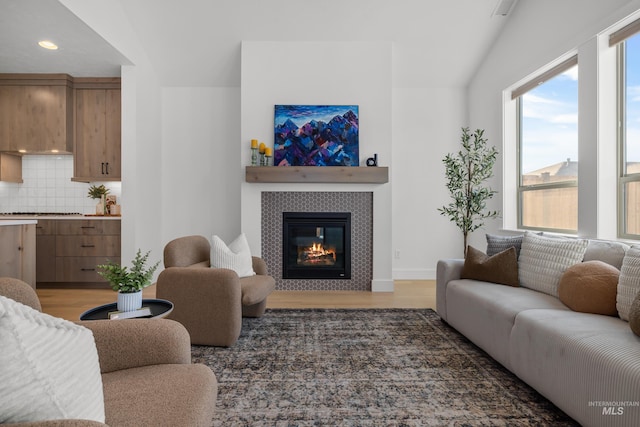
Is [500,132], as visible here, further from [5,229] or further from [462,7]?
[5,229]

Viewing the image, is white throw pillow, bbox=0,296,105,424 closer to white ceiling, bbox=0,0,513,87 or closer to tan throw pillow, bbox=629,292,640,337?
tan throw pillow, bbox=629,292,640,337

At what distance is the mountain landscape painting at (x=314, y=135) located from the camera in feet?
15.4

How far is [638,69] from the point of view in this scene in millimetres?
2982

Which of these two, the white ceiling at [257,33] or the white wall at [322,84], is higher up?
the white ceiling at [257,33]

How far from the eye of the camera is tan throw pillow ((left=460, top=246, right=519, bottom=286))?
9.57 ft

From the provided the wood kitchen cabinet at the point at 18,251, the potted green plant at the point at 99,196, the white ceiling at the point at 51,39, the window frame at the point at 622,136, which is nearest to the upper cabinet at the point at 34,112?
the white ceiling at the point at 51,39

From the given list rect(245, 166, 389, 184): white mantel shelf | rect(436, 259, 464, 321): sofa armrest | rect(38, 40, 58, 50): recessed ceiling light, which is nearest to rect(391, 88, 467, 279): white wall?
rect(245, 166, 389, 184): white mantel shelf

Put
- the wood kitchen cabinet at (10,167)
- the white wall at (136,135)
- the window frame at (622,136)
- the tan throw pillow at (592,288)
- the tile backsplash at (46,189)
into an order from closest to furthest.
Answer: the tan throw pillow at (592,288) → the window frame at (622,136) → the white wall at (136,135) → the wood kitchen cabinet at (10,167) → the tile backsplash at (46,189)

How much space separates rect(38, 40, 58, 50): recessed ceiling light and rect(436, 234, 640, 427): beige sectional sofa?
4778 millimetres

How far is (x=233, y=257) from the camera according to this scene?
3330mm

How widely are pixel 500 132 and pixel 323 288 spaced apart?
9.72 feet

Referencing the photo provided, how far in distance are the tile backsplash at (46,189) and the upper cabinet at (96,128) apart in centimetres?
34

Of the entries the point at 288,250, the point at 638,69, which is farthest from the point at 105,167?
the point at 638,69

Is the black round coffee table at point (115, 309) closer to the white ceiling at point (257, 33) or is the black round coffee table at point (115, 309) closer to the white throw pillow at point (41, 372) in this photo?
the white throw pillow at point (41, 372)
